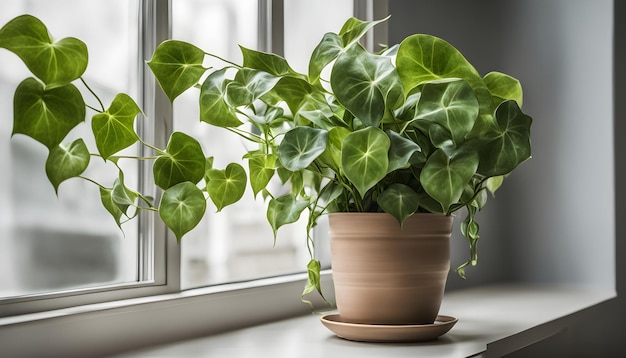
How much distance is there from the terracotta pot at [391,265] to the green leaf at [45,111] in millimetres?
440

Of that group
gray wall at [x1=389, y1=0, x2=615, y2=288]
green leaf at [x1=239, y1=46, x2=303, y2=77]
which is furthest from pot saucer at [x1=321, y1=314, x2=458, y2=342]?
gray wall at [x1=389, y1=0, x2=615, y2=288]

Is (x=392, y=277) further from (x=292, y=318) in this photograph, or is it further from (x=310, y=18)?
(x=310, y=18)

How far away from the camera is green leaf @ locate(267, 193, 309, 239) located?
3.52 ft

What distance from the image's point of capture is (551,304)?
1674mm

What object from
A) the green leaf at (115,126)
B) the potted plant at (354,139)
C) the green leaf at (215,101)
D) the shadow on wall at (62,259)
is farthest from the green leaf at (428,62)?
the shadow on wall at (62,259)

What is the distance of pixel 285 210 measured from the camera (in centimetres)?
108

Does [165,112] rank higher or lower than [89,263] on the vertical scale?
higher

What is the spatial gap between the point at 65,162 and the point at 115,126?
0.09m

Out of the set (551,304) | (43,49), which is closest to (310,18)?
(551,304)

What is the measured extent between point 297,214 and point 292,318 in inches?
14.1

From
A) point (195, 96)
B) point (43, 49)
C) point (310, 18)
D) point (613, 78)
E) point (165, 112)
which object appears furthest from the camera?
point (613, 78)

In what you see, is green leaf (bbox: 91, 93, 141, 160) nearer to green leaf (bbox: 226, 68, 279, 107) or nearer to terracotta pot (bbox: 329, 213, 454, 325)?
green leaf (bbox: 226, 68, 279, 107)

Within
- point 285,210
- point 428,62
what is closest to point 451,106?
point 428,62

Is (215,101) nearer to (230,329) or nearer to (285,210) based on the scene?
(285,210)
